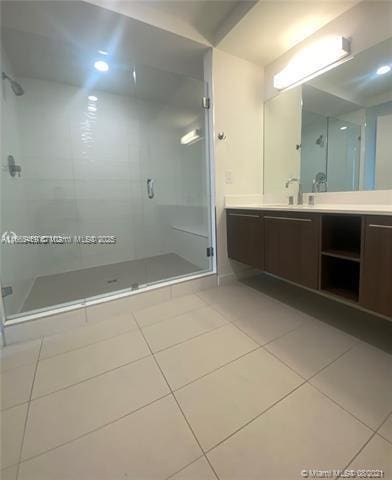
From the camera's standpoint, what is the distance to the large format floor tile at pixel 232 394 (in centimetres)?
87

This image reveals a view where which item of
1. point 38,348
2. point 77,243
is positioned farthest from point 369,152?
point 77,243

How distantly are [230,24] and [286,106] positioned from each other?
88cm

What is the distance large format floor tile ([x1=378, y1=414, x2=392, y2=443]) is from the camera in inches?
31.9

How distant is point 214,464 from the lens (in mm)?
747

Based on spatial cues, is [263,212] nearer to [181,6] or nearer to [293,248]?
[293,248]

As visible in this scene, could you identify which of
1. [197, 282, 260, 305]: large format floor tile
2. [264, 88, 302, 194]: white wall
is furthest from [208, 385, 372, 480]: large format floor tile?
[264, 88, 302, 194]: white wall

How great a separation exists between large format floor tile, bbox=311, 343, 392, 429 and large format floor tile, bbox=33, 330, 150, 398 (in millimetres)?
985

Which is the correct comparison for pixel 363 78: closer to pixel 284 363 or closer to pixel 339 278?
pixel 339 278

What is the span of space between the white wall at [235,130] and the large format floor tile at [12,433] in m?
1.76

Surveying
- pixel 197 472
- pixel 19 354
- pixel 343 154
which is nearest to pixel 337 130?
pixel 343 154

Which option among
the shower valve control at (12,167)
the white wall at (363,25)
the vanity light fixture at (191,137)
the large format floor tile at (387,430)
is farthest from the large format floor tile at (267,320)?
the shower valve control at (12,167)

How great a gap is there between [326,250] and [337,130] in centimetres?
111

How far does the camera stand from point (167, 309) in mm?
1886

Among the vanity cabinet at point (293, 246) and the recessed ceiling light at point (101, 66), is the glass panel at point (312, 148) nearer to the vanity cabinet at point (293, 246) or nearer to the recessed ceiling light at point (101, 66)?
the vanity cabinet at point (293, 246)
